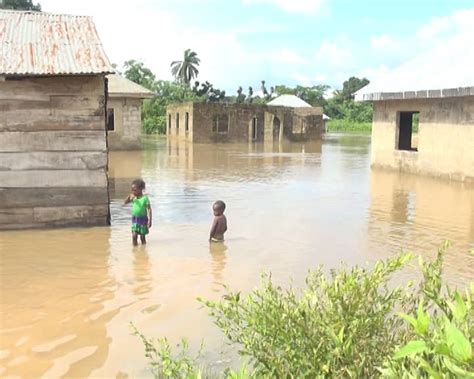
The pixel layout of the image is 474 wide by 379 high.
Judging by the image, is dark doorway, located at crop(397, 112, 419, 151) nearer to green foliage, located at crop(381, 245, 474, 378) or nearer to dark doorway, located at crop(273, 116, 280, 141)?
green foliage, located at crop(381, 245, 474, 378)

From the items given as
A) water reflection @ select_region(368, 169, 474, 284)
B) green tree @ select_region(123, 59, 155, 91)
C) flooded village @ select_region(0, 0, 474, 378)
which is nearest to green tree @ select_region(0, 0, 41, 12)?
green tree @ select_region(123, 59, 155, 91)

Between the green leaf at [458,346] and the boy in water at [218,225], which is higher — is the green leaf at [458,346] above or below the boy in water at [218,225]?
above

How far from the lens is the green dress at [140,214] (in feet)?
26.0

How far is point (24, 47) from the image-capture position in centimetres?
905

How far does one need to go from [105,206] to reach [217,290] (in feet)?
11.5

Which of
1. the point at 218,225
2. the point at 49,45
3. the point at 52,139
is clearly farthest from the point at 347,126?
the point at 52,139

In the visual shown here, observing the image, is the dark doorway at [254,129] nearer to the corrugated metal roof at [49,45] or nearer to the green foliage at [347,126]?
the green foliage at [347,126]

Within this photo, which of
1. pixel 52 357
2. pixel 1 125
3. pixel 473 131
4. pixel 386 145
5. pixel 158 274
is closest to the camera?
pixel 52 357

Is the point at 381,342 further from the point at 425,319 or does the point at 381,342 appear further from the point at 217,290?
the point at 217,290

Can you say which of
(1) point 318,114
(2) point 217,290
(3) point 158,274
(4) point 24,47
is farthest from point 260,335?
(1) point 318,114

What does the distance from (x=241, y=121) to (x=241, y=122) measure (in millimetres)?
69

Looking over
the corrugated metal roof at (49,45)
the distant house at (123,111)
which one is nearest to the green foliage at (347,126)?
the distant house at (123,111)

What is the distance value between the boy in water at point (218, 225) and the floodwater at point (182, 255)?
0.25 metres

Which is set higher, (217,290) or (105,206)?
(105,206)
